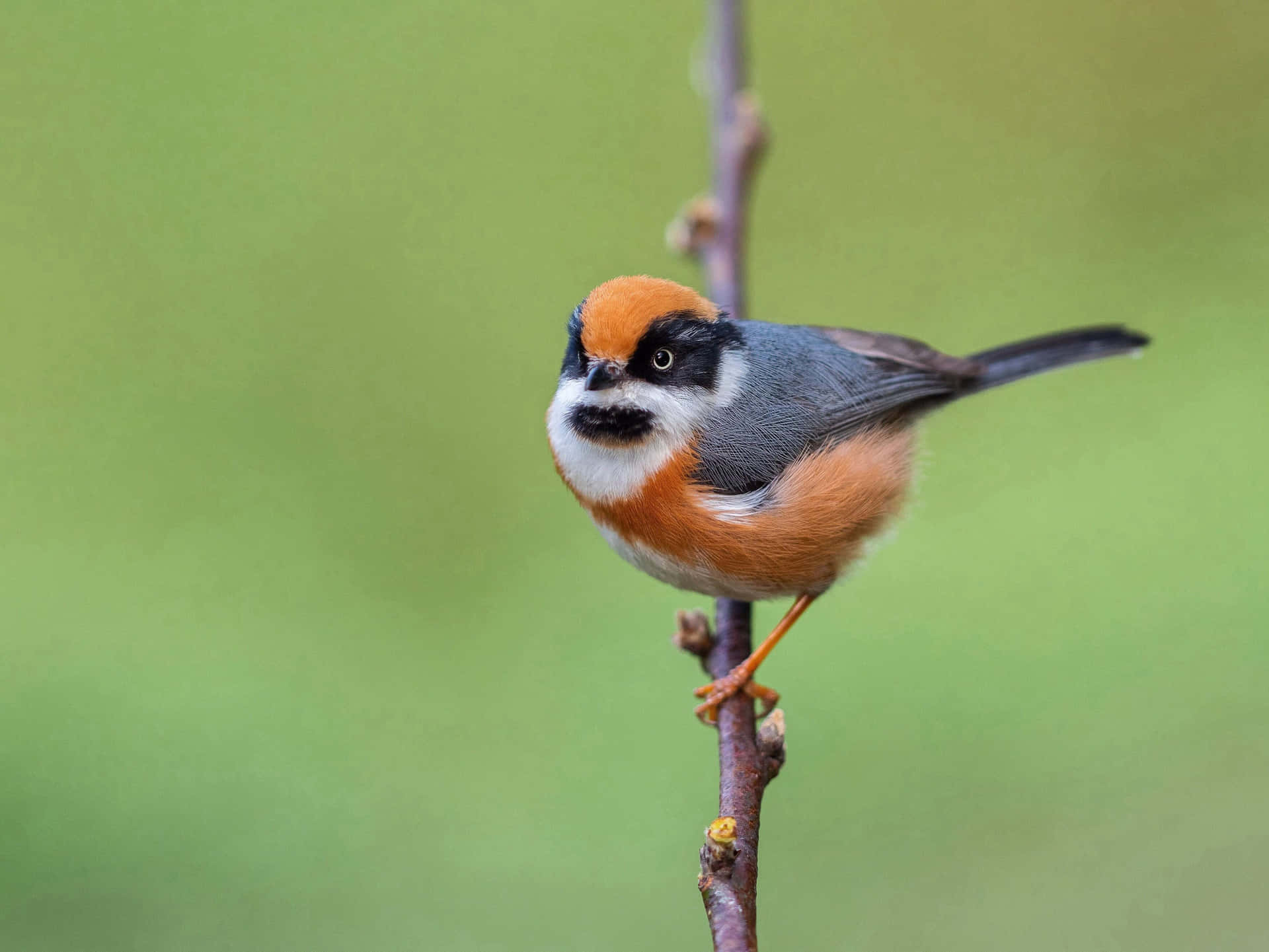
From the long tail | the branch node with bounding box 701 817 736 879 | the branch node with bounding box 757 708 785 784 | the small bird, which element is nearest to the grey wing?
the small bird

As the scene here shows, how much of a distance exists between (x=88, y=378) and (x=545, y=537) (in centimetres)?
255

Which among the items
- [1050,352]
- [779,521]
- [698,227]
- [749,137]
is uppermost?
[749,137]

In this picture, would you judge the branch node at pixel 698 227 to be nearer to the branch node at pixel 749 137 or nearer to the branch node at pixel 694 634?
the branch node at pixel 749 137

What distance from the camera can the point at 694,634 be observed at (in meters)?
3.14

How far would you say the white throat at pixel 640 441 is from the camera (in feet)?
10.3

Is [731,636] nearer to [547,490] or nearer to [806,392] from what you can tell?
[806,392]

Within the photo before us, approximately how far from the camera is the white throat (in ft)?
10.3

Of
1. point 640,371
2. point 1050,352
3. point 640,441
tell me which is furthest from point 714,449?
point 1050,352

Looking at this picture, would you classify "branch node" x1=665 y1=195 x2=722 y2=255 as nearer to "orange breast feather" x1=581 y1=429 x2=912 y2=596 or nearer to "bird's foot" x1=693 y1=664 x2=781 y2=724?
"orange breast feather" x1=581 y1=429 x2=912 y2=596

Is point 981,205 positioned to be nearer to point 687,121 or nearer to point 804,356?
point 687,121

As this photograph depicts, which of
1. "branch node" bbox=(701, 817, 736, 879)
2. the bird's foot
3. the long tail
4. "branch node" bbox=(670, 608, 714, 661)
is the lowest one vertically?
"branch node" bbox=(701, 817, 736, 879)

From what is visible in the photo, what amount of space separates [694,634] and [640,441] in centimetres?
54

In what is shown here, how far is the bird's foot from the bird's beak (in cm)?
85

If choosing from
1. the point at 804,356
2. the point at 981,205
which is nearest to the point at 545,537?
the point at 804,356
